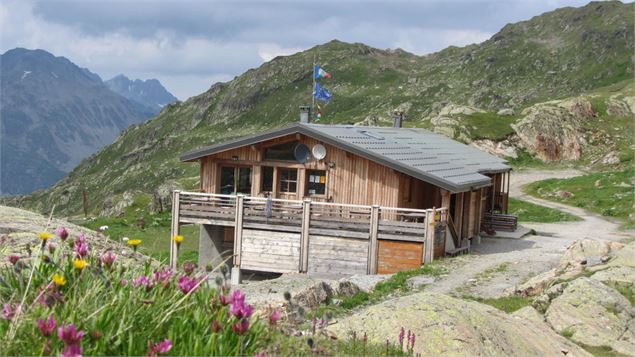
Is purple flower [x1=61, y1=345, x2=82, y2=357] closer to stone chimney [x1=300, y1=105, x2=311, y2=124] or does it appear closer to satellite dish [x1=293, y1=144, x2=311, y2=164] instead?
satellite dish [x1=293, y1=144, x2=311, y2=164]

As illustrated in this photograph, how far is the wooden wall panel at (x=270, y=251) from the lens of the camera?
2609 cm

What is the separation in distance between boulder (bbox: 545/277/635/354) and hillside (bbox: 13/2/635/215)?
110254 millimetres

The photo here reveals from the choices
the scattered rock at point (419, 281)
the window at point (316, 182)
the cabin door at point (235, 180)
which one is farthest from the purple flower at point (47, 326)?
the cabin door at point (235, 180)

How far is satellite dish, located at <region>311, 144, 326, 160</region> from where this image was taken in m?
27.5

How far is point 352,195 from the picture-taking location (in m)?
27.5

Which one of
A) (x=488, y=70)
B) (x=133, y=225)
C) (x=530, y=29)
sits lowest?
(x=133, y=225)

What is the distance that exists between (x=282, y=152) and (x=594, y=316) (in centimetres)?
1700

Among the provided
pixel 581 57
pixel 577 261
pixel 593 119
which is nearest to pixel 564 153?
pixel 593 119

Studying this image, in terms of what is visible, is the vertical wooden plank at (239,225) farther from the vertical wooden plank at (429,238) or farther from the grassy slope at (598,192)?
the grassy slope at (598,192)

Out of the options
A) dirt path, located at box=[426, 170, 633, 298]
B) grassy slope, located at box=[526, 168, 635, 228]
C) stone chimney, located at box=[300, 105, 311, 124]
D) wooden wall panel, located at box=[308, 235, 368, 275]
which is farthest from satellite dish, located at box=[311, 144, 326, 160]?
grassy slope, located at box=[526, 168, 635, 228]

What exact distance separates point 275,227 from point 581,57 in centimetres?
14801

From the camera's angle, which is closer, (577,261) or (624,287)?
(624,287)

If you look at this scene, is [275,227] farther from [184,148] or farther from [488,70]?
[488,70]

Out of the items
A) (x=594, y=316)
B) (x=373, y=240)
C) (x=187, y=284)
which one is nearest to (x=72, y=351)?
(x=187, y=284)
